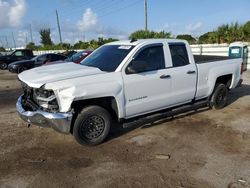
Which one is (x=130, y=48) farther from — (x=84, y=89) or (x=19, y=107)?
(x=19, y=107)

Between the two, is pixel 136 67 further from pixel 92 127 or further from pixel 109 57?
pixel 92 127

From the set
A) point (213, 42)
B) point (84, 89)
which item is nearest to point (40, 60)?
point (213, 42)

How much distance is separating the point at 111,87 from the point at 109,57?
3.12 ft

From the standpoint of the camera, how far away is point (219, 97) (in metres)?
6.91

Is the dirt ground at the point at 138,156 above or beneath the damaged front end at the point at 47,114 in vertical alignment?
beneath

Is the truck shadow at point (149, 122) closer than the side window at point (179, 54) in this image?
Yes

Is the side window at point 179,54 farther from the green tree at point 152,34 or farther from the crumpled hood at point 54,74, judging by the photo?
the green tree at point 152,34

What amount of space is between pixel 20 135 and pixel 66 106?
5.62 feet

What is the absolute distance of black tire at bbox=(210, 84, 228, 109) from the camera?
674 cm

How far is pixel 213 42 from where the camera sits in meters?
19.8

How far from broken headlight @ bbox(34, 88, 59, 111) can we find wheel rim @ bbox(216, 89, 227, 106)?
4.36 meters

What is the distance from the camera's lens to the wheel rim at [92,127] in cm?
458

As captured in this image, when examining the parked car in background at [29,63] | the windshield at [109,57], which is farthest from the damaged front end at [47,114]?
the parked car in background at [29,63]

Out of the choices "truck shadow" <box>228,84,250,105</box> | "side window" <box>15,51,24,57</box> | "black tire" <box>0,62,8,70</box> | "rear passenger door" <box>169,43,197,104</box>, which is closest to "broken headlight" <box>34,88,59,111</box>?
"rear passenger door" <box>169,43,197,104</box>
